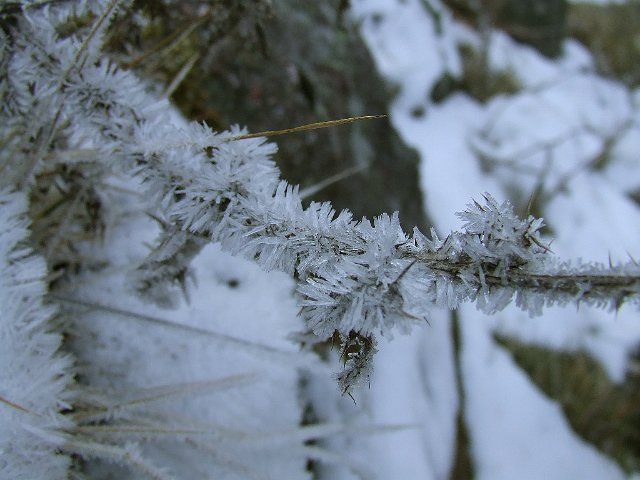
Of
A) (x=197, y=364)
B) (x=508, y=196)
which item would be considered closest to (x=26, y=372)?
(x=197, y=364)

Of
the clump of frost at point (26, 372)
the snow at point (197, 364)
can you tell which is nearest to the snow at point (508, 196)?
the snow at point (197, 364)

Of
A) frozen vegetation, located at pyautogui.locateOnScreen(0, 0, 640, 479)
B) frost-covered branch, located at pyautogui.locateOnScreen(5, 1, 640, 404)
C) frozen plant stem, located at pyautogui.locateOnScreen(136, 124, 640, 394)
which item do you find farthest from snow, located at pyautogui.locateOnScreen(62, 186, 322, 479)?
frozen plant stem, located at pyautogui.locateOnScreen(136, 124, 640, 394)

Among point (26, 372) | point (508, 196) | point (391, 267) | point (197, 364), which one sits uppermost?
point (391, 267)

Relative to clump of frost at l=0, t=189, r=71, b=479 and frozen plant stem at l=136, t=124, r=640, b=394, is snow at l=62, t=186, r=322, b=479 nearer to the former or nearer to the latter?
clump of frost at l=0, t=189, r=71, b=479

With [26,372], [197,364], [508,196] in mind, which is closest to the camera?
[26,372]

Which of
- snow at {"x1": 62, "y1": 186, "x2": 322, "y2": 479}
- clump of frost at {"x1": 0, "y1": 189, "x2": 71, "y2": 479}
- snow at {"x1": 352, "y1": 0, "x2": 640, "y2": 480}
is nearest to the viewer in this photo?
clump of frost at {"x1": 0, "y1": 189, "x2": 71, "y2": 479}

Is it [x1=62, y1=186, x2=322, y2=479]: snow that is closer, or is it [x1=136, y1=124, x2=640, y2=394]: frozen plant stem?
[x1=136, y1=124, x2=640, y2=394]: frozen plant stem

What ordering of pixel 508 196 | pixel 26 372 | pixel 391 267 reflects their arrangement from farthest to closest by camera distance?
pixel 508 196 < pixel 26 372 < pixel 391 267

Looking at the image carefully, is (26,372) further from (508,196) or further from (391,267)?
(508,196)

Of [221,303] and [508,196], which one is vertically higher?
[221,303]

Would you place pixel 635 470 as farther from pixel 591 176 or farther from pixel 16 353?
pixel 16 353

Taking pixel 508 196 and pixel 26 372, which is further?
pixel 508 196

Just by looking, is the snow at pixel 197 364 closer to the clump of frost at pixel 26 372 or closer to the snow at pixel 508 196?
the clump of frost at pixel 26 372
